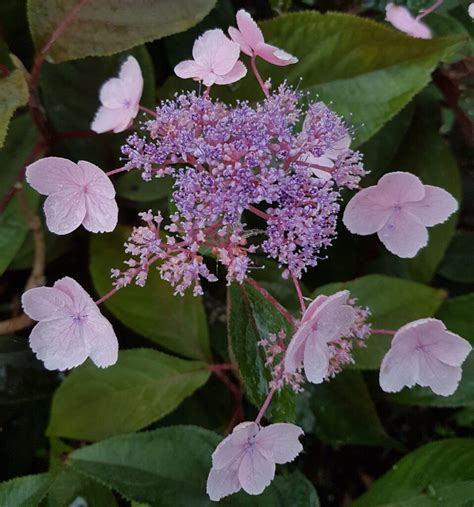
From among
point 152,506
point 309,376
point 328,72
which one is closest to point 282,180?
point 309,376

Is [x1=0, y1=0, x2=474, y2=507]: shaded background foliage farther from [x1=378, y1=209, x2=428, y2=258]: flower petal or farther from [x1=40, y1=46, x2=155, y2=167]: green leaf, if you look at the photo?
[x1=378, y1=209, x2=428, y2=258]: flower petal

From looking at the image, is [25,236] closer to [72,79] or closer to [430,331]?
[72,79]

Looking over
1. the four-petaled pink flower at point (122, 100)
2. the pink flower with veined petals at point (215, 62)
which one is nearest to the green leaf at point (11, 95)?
the four-petaled pink flower at point (122, 100)

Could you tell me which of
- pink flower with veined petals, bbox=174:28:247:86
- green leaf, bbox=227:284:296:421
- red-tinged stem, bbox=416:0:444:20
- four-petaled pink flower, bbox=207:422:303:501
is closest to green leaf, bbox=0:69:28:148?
pink flower with veined petals, bbox=174:28:247:86

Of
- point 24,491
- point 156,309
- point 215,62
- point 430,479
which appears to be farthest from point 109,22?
point 430,479

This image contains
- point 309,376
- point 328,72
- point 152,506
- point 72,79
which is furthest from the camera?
point 72,79
